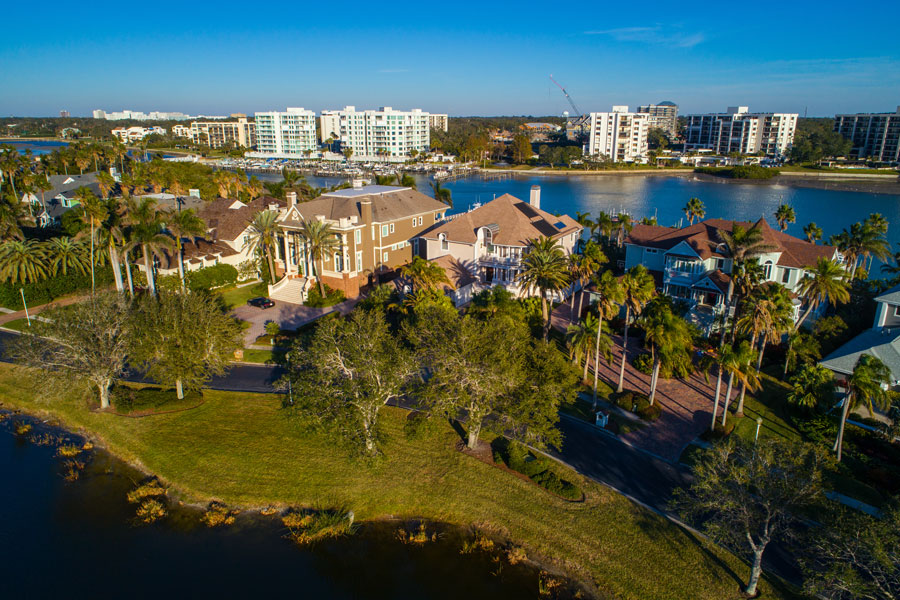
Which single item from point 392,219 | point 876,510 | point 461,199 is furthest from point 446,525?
point 461,199

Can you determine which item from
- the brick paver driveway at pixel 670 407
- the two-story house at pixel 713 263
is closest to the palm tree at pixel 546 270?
the brick paver driveway at pixel 670 407

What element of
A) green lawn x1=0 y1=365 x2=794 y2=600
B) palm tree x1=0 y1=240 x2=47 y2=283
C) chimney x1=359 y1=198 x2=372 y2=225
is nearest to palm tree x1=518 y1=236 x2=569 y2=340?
green lawn x1=0 y1=365 x2=794 y2=600

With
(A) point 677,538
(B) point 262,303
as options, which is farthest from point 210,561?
(B) point 262,303

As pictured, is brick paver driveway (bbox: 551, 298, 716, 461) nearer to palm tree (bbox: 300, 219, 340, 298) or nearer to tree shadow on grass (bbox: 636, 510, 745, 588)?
tree shadow on grass (bbox: 636, 510, 745, 588)

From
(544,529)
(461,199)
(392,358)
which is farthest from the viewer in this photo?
(461,199)

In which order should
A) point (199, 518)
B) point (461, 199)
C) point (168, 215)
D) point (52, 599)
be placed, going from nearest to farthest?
point (52, 599), point (199, 518), point (168, 215), point (461, 199)

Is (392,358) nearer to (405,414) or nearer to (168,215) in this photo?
(405,414)

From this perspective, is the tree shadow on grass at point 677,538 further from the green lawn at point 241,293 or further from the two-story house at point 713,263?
the green lawn at point 241,293
